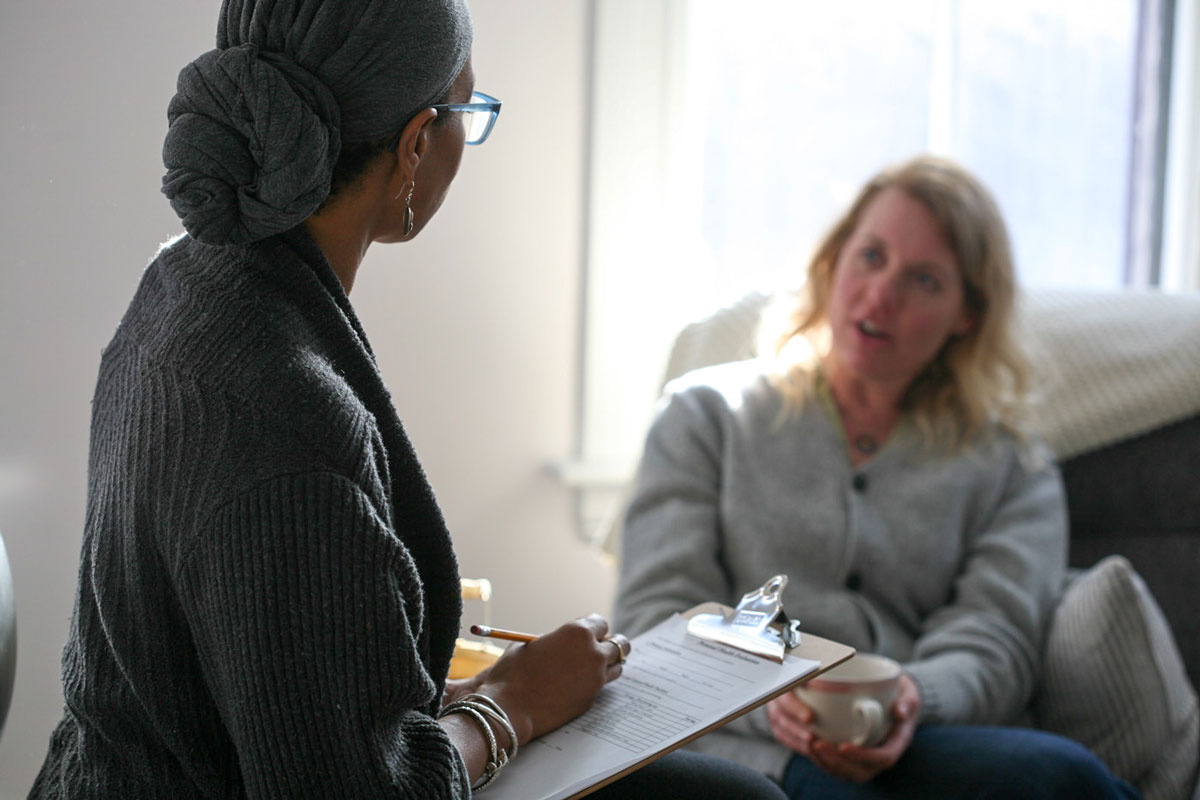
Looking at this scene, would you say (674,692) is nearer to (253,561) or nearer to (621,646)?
(621,646)

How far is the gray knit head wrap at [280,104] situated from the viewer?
70cm

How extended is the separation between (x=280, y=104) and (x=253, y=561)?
0.94 ft

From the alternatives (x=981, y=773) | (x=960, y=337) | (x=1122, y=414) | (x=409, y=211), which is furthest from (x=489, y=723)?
(x=1122, y=414)

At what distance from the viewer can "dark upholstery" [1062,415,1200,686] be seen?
1710mm

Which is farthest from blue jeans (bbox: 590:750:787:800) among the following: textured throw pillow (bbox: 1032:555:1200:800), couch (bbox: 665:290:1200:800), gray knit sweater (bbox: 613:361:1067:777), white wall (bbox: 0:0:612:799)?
couch (bbox: 665:290:1200:800)

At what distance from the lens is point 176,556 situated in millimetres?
645

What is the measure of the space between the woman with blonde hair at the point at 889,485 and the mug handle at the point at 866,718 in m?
0.08

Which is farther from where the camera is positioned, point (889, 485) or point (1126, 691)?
point (889, 485)

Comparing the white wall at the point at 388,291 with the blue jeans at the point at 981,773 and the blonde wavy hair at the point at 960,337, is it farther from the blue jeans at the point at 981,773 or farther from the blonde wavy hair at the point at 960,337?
the blue jeans at the point at 981,773

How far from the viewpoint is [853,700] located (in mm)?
1153

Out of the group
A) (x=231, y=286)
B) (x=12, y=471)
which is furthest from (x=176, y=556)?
(x=12, y=471)

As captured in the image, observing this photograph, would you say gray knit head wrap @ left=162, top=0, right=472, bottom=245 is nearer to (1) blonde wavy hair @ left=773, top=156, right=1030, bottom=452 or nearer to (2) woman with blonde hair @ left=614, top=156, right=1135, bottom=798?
(2) woman with blonde hair @ left=614, top=156, right=1135, bottom=798

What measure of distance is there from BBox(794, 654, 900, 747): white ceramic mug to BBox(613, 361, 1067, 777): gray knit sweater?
0.68 ft

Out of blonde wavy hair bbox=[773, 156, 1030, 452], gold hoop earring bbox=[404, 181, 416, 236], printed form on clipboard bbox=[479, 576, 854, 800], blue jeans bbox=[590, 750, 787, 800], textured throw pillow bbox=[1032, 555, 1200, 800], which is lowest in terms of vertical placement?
textured throw pillow bbox=[1032, 555, 1200, 800]
